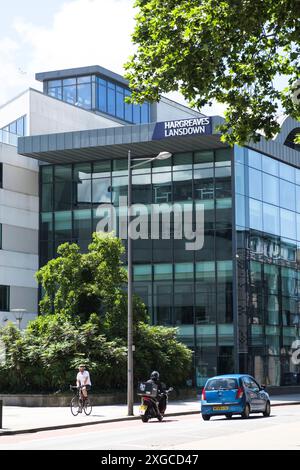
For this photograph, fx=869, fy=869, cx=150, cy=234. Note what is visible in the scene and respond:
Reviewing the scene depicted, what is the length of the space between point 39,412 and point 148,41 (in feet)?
51.8

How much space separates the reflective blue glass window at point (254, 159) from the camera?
1897 inches

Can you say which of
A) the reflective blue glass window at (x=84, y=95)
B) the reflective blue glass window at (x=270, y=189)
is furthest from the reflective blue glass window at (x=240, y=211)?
the reflective blue glass window at (x=84, y=95)

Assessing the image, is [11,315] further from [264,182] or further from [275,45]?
[275,45]

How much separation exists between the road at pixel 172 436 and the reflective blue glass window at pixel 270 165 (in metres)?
25.1

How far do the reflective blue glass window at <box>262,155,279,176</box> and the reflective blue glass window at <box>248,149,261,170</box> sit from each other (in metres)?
0.57

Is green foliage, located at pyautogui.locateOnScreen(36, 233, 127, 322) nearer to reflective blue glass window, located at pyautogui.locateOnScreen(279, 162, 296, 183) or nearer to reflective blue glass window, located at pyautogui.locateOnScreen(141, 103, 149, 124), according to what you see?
reflective blue glass window, located at pyautogui.locateOnScreen(279, 162, 296, 183)

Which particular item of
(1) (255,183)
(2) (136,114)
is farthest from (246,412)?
(2) (136,114)

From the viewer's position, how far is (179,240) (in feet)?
156

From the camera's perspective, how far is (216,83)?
64.4 ft

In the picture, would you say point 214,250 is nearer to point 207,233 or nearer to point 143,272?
point 207,233

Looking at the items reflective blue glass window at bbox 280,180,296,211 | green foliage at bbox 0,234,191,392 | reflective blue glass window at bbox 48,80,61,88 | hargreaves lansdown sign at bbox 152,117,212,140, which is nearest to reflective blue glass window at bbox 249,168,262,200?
reflective blue glass window at bbox 280,180,296,211

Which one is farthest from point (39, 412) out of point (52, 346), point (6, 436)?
point (6, 436)

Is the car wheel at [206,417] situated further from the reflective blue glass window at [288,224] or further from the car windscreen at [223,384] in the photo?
the reflective blue glass window at [288,224]

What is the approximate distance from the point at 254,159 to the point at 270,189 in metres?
2.45
